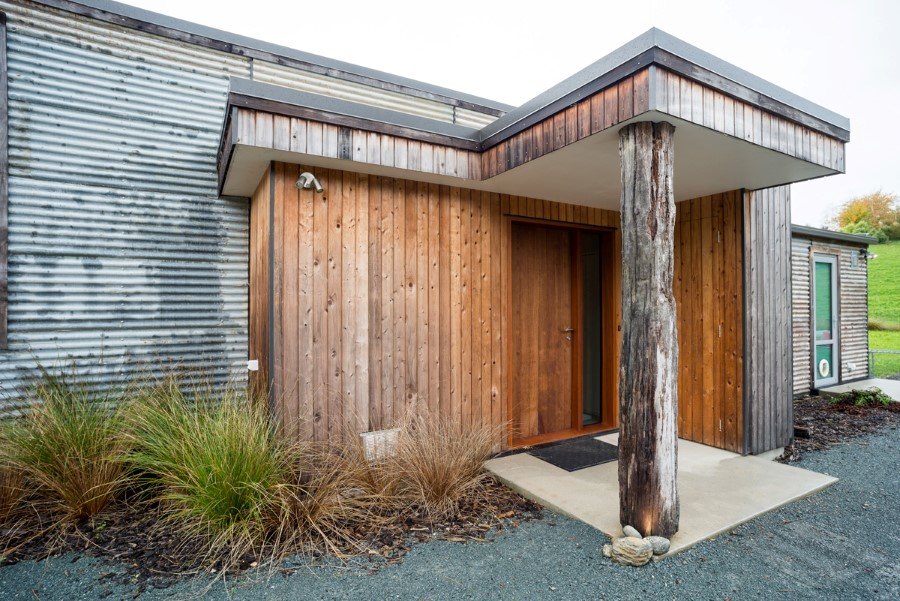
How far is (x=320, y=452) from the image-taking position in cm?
316

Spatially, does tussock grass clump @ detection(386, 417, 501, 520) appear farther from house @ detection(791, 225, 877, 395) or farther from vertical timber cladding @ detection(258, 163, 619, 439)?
house @ detection(791, 225, 877, 395)

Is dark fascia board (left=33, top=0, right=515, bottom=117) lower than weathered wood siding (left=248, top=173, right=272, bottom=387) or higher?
higher

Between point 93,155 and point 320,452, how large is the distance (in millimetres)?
3008

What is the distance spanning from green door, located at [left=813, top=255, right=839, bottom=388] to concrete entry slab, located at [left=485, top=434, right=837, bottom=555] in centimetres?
450

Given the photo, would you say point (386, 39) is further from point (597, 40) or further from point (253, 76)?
point (253, 76)

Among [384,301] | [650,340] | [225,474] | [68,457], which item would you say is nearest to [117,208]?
[68,457]

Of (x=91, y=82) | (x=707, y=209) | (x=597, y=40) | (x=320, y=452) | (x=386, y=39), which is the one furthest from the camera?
(x=597, y=40)

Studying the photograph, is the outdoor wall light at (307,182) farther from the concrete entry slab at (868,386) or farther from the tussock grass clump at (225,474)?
the concrete entry slab at (868,386)

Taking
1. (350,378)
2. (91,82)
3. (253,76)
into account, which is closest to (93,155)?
(91,82)

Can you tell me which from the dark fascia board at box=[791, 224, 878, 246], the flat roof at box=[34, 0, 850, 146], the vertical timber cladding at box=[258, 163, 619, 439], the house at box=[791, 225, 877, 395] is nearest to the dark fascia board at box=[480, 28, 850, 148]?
the flat roof at box=[34, 0, 850, 146]

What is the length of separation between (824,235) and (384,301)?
700 cm

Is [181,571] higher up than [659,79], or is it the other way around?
[659,79]

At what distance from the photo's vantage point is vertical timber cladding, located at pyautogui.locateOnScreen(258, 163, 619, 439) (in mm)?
3156

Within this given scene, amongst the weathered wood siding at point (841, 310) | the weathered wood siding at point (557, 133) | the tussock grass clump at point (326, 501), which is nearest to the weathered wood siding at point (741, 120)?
the weathered wood siding at point (557, 133)
